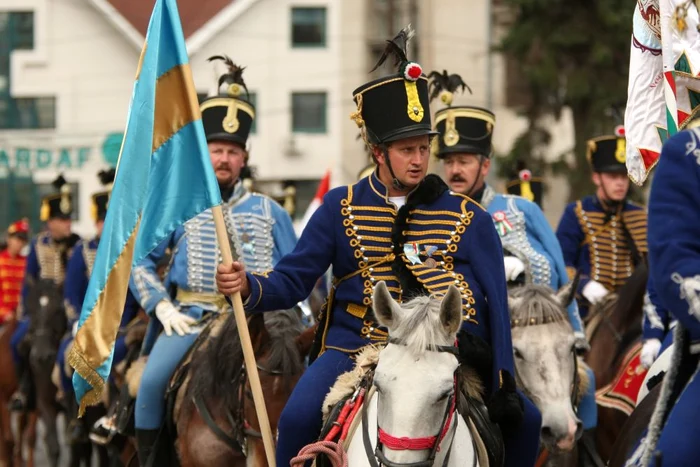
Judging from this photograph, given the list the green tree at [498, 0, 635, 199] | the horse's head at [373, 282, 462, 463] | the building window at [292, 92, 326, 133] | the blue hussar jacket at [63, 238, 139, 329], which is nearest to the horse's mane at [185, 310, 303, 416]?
the horse's head at [373, 282, 462, 463]

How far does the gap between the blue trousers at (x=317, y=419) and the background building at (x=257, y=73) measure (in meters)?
36.5

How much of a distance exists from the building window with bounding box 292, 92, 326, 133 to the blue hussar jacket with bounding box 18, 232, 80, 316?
28135 mm

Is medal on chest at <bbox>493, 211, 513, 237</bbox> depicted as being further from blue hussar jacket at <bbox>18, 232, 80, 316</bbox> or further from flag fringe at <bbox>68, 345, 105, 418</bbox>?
blue hussar jacket at <bbox>18, 232, 80, 316</bbox>

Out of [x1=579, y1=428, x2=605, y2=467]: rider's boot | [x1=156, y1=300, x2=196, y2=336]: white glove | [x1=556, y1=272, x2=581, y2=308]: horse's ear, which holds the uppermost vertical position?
[x1=556, y1=272, x2=581, y2=308]: horse's ear

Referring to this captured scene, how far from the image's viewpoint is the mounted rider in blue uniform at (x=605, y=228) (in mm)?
12727

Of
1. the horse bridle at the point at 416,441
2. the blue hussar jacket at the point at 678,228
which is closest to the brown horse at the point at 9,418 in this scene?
the horse bridle at the point at 416,441

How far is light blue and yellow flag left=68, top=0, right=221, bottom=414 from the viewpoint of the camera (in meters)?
6.76

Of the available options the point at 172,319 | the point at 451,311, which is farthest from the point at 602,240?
the point at 451,311

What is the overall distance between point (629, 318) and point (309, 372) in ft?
17.7

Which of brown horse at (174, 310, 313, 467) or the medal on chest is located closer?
brown horse at (174, 310, 313, 467)

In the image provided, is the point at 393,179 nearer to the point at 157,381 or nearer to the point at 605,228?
the point at 157,381

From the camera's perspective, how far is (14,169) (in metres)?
44.9

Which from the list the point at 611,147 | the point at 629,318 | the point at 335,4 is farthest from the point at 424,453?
the point at 335,4

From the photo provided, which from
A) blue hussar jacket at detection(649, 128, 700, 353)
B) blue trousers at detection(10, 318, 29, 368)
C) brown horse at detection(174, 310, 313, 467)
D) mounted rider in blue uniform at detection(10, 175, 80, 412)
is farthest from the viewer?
blue trousers at detection(10, 318, 29, 368)
